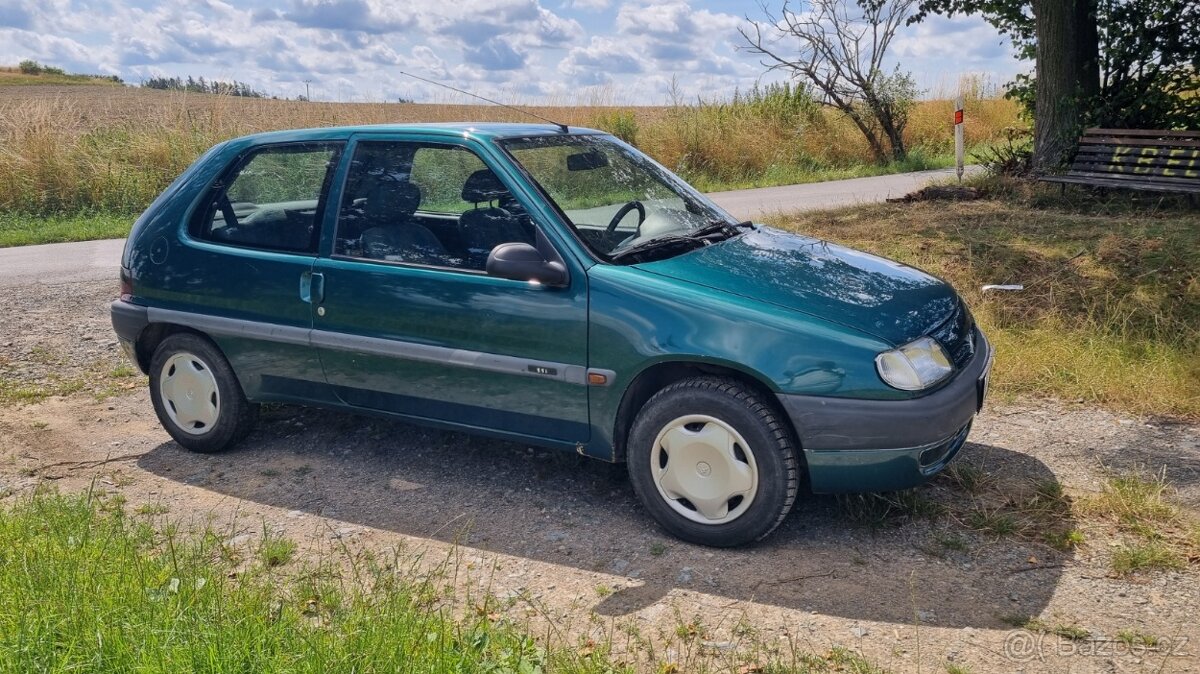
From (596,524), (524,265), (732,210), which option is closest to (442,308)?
(524,265)


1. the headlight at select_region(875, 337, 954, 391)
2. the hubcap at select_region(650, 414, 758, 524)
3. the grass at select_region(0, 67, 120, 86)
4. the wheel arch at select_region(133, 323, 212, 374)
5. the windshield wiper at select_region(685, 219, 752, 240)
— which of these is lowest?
the hubcap at select_region(650, 414, 758, 524)

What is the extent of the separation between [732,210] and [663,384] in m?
10.2

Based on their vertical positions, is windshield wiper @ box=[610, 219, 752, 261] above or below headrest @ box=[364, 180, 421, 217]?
below

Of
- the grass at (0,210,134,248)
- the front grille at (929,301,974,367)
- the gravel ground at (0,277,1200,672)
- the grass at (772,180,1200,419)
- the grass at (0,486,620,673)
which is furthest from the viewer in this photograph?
the grass at (0,210,134,248)

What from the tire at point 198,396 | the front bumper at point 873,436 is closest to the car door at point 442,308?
the tire at point 198,396

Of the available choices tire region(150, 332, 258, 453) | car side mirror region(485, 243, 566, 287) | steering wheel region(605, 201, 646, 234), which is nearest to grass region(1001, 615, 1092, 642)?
car side mirror region(485, 243, 566, 287)

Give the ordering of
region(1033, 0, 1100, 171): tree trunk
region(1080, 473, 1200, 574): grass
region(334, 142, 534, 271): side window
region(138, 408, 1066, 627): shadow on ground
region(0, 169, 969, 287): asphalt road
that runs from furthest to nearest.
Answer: region(1033, 0, 1100, 171): tree trunk
region(0, 169, 969, 287): asphalt road
region(334, 142, 534, 271): side window
region(1080, 473, 1200, 574): grass
region(138, 408, 1066, 627): shadow on ground

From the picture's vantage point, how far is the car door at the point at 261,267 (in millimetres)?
4809

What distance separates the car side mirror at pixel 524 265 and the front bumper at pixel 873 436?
104 centimetres

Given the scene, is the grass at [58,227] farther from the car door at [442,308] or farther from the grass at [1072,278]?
the car door at [442,308]

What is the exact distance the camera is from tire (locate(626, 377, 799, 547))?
3828 mm

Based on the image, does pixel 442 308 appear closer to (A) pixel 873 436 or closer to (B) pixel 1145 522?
(A) pixel 873 436

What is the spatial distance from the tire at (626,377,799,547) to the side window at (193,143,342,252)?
1.93 metres

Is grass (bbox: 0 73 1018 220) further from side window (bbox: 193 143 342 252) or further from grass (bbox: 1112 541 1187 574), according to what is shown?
grass (bbox: 1112 541 1187 574)
